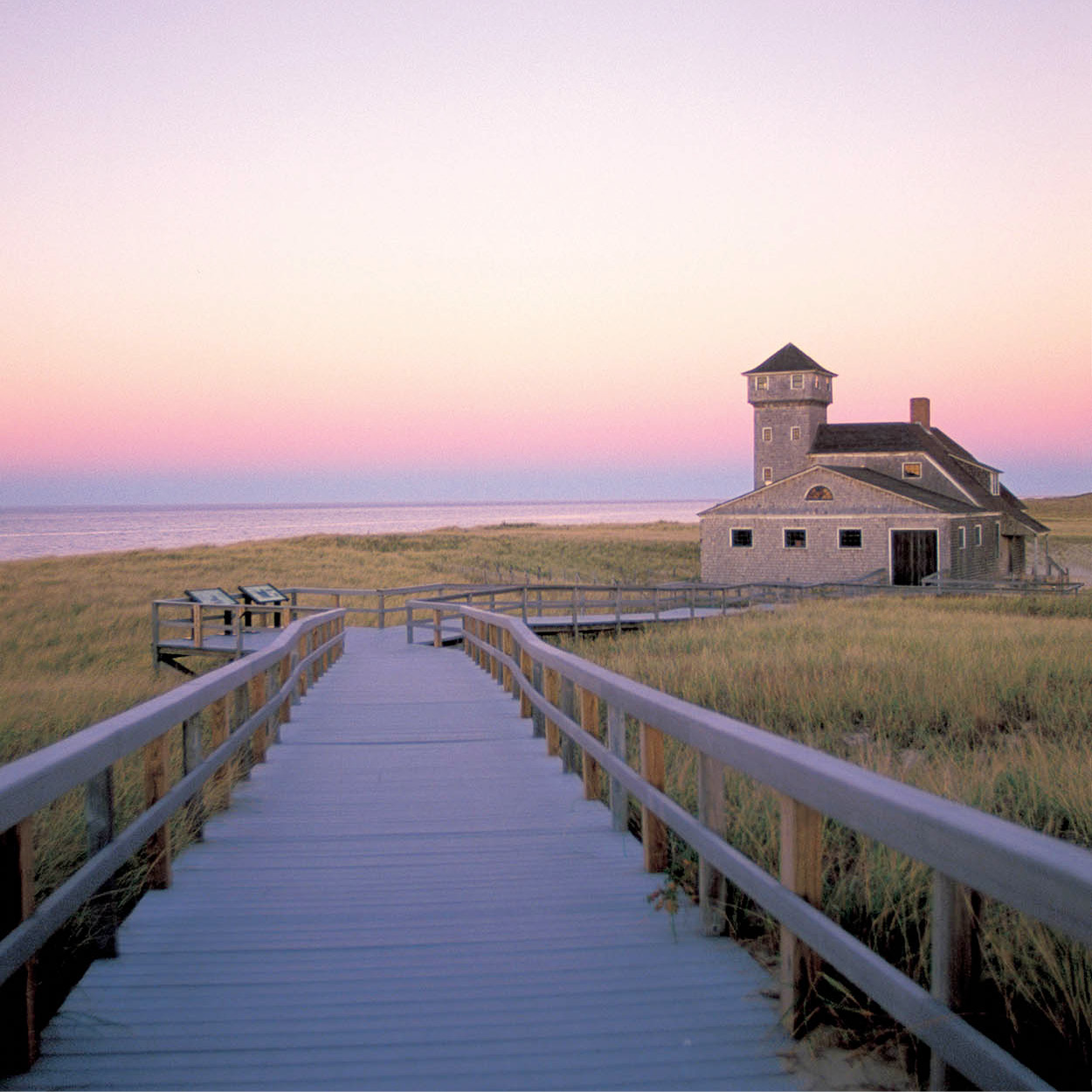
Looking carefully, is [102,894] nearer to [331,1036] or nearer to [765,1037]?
[331,1036]

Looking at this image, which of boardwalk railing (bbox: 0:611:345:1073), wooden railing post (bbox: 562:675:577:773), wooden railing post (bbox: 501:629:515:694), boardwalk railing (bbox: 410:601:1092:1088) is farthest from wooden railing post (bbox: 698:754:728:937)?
wooden railing post (bbox: 501:629:515:694)

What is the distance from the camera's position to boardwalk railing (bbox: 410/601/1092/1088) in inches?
84.2

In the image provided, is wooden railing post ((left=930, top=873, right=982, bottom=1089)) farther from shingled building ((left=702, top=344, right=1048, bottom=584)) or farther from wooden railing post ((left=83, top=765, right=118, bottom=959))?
shingled building ((left=702, top=344, right=1048, bottom=584))

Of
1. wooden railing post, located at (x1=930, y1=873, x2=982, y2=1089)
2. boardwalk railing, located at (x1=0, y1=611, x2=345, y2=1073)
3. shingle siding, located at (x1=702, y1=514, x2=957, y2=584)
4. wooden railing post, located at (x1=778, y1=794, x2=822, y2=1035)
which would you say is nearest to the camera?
wooden railing post, located at (x1=930, y1=873, x2=982, y2=1089)

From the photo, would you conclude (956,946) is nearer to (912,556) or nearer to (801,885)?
(801,885)

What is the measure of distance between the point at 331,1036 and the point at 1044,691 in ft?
32.4

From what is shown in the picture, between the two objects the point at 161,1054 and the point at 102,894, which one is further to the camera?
the point at 102,894

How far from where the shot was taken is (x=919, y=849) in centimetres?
248

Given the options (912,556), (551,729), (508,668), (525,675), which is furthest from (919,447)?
(551,729)

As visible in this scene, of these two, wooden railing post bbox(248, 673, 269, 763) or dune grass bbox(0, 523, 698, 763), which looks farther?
dune grass bbox(0, 523, 698, 763)

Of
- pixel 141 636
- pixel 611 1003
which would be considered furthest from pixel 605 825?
pixel 141 636

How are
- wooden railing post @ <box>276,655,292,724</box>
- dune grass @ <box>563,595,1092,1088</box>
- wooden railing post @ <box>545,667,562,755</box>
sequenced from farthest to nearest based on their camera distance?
wooden railing post @ <box>276,655,292,724</box> < wooden railing post @ <box>545,667,562,755</box> < dune grass @ <box>563,595,1092,1088</box>

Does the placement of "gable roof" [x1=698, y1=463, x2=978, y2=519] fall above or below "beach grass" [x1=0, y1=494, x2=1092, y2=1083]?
above

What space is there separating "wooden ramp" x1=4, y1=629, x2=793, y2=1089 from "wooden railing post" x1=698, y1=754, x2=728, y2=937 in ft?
0.29
